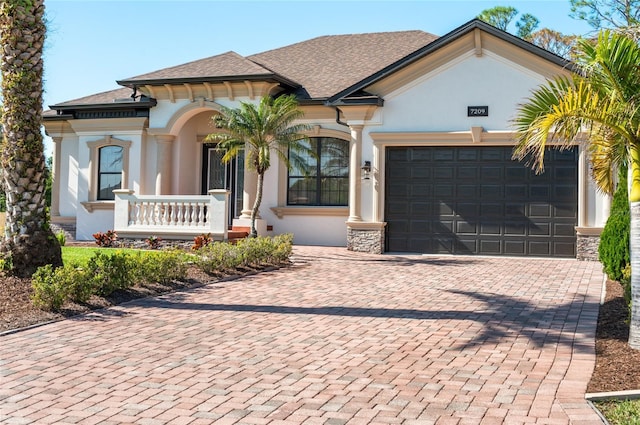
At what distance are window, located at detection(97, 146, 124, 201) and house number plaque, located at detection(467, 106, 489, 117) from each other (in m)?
11.7

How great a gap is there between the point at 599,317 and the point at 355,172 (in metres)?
10.4

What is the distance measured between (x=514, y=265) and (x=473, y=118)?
4.41 m

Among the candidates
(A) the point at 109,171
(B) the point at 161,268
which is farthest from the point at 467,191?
(A) the point at 109,171

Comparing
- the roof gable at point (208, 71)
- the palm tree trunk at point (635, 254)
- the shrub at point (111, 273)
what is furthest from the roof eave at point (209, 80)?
the palm tree trunk at point (635, 254)

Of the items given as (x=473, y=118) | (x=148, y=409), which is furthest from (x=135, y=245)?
(x=148, y=409)

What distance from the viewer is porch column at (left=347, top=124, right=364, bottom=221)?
60.8 ft

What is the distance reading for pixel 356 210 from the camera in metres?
18.6

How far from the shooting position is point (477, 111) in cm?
1756

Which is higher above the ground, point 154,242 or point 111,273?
point 154,242

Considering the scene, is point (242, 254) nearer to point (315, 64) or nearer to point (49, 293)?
point (49, 293)

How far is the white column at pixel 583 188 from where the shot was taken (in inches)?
655

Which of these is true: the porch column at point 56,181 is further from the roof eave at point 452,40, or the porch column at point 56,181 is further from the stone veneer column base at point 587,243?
the stone veneer column base at point 587,243

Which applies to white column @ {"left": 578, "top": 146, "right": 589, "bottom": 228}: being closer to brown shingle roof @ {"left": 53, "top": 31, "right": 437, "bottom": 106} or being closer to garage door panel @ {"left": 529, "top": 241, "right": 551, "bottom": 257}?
garage door panel @ {"left": 529, "top": 241, "right": 551, "bottom": 257}

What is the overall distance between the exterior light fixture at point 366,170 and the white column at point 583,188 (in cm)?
552
